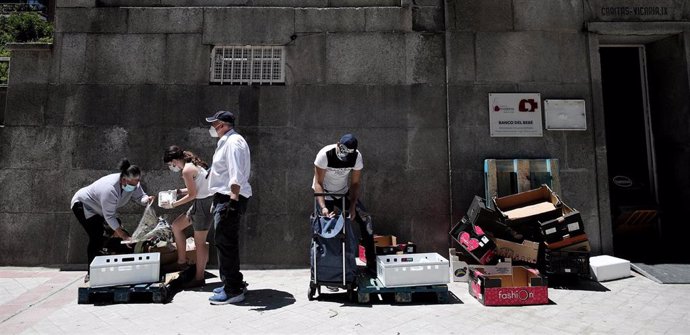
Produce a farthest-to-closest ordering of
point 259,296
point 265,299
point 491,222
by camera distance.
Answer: point 491,222, point 259,296, point 265,299

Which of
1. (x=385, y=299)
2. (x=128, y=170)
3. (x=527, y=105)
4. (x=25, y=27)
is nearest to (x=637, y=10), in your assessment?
(x=527, y=105)

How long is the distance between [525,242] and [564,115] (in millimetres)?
2676

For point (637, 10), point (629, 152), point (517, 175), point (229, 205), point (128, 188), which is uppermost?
point (637, 10)

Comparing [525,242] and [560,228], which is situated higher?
[560,228]

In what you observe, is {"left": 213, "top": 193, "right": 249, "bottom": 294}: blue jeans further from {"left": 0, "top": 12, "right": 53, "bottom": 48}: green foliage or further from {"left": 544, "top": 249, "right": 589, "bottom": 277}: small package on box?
{"left": 0, "top": 12, "right": 53, "bottom": 48}: green foliage

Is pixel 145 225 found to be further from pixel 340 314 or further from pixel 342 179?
pixel 340 314

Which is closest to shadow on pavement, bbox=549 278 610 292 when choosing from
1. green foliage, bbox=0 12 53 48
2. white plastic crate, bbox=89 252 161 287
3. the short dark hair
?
white plastic crate, bbox=89 252 161 287

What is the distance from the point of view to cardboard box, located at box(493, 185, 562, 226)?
5312 mm

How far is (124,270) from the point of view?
15.0 feet

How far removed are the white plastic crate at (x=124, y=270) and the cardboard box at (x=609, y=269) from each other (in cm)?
594

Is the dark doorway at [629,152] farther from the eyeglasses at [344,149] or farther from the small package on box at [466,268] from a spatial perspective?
the eyeglasses at [344,149]

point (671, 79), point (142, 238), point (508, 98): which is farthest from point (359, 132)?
point (671, 79)

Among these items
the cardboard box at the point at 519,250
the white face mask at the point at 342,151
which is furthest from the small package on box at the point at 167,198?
the cardboard box at the point at 519,250

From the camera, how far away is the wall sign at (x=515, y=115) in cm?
654
